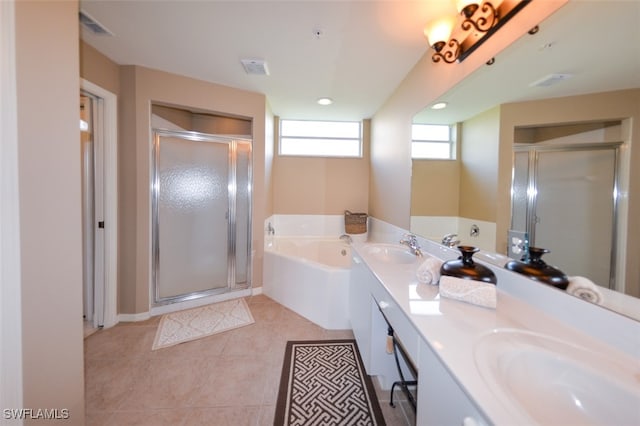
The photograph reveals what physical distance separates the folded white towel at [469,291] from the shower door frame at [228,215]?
2407 mm

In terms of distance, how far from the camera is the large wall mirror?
783 millimetres

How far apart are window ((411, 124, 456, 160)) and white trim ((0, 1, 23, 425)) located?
2.08 meters

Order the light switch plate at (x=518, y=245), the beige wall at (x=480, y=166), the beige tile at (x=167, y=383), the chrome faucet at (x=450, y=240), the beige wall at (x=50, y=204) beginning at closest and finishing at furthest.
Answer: the beige wall at (x=50, y=204) → the light switch plate at (x=518, y=245) → the beige wall at (x=480, y=166) → the beige tile at (x=167, y=383) → the chrome faucet at (x=450, y=240)

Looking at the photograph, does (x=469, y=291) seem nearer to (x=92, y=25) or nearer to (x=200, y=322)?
(x=200, y=322)

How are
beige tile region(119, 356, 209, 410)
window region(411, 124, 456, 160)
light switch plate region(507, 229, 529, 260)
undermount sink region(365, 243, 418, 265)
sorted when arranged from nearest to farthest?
light switch plate region(507, 229, 529, 260), beige tile region(119, 356, 209, 410), window region(411, 124, 456, 160), undermount sink region(365, 243, 418, 265)

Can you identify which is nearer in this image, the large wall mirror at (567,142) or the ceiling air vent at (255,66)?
the large wall mirror at (567,142)

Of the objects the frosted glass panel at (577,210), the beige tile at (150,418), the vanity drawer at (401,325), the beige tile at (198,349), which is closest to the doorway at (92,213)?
the beige tile at (198,349)

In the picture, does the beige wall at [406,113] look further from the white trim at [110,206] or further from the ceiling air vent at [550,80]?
the white trim at [110,206]

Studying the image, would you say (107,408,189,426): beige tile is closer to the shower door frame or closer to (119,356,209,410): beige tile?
(119,356,209,410): beige tile

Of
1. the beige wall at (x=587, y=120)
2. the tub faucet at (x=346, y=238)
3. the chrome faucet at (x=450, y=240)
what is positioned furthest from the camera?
the tub faucet at (x=346, y=238)

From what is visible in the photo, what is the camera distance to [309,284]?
2.55m

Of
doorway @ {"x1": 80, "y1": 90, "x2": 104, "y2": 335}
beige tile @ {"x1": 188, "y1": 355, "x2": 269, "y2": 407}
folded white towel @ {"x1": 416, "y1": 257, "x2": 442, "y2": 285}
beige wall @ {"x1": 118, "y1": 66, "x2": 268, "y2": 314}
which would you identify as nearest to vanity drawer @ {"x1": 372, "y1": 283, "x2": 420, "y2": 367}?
folded white towel @ {"x1": 416, "y1": 257, "x2": 442, "y2": 285}

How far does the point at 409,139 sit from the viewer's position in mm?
2268

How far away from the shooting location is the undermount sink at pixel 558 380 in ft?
1.90
